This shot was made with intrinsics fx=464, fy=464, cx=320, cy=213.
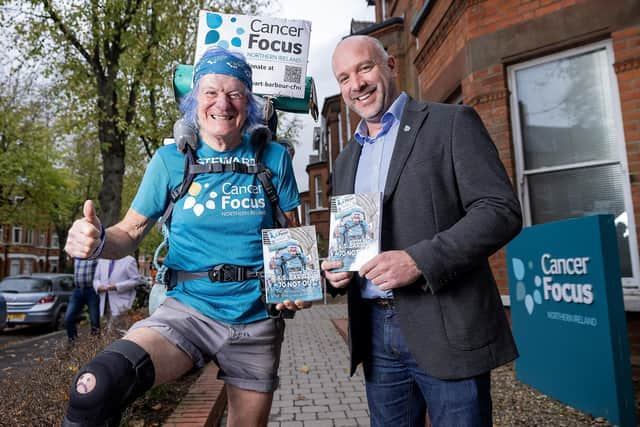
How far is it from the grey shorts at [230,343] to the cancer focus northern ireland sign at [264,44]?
6.66ft

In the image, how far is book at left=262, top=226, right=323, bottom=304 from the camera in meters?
1.91

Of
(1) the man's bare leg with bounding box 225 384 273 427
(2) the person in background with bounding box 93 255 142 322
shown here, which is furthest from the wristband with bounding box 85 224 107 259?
(2) the person in background with bounding box 93 255 142 322

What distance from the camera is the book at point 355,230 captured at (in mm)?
1729

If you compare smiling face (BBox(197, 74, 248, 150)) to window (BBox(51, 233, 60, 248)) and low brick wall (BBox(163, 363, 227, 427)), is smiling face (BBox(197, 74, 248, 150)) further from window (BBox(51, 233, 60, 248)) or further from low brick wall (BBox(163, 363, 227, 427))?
window (BBox(51, 233, 60, 248))

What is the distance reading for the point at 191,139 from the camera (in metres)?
2.12

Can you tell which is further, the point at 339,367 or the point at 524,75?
the point at 339,367

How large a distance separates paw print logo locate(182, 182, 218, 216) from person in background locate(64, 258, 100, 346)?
7.07 m

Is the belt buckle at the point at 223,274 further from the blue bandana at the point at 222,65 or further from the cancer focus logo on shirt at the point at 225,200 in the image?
the blue bandana at the point at 222,65

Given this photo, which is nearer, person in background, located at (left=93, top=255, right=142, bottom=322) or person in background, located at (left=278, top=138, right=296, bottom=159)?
person in background, located at (left=278, top=138, right=296, bottom=159)

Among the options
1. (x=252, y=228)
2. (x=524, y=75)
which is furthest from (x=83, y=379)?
(x=524, y=75)

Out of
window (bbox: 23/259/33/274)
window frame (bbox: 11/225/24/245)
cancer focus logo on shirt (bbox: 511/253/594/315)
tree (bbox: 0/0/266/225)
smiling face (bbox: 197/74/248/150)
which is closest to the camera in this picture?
smiling face (bbox: 197/74/248/150)

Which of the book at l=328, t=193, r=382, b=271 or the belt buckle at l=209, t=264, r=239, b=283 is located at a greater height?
the book at l=328, t=193, r=382, b=271

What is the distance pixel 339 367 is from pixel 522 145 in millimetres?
3756

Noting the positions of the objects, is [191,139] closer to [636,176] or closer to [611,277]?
[611,277]
